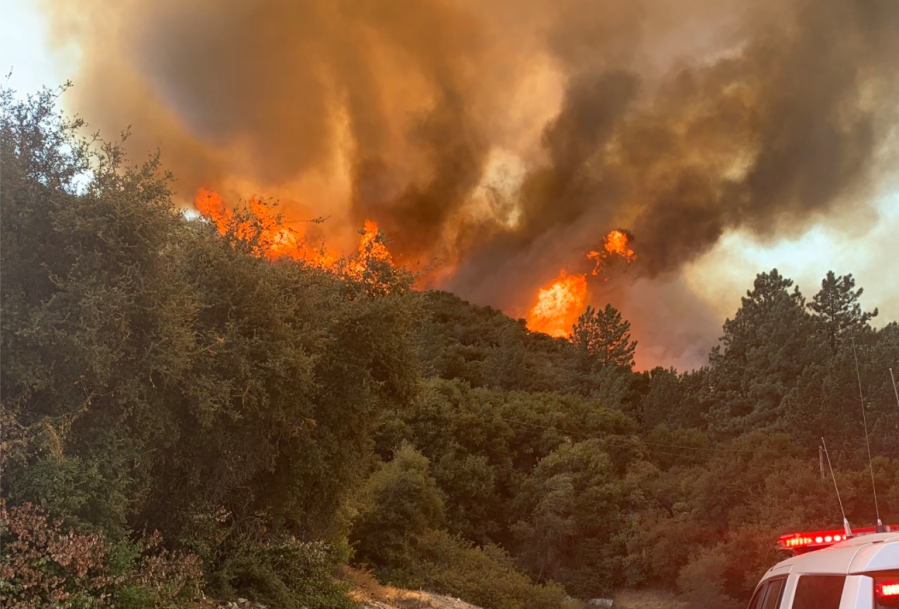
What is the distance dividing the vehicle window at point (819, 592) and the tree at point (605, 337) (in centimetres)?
10623

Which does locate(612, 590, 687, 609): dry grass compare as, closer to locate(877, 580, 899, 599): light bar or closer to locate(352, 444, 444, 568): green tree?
locate(352, 444, 444, 568): green tree

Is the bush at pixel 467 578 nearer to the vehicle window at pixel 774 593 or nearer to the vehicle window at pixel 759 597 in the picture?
the vehicle window at pixel 759 597

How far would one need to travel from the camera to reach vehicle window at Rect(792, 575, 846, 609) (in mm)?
4176

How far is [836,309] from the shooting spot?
80.3 metres

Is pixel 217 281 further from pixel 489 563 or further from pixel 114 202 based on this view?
pixel 489 563

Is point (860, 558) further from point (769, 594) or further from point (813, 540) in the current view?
point (813, 540)

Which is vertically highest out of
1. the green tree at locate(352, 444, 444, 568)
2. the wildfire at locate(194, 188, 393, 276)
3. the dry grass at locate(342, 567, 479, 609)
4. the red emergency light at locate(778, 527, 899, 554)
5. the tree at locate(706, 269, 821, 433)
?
the tree at locate(706, 269, 821, 433)

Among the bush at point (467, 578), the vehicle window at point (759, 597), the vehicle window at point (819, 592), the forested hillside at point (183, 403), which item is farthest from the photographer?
the bush at point (467, 578)

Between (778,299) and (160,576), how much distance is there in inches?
3181

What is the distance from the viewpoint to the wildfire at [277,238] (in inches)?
707

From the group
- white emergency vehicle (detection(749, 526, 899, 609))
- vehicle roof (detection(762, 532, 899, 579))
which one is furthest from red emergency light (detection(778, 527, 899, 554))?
vehicle roof (detection(762, 532, 899, 579))

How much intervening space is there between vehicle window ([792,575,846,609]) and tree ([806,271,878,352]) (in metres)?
82.4

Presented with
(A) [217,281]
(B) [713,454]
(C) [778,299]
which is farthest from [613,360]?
(A) [217,281]

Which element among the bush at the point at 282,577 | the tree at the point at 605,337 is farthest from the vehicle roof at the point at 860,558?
the tree at the point at 605,337
